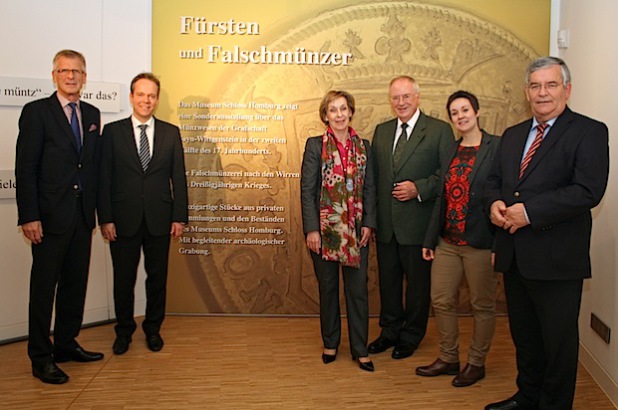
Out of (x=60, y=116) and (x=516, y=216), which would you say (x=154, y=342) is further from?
(x=516, y=216)

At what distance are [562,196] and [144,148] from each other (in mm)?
2736

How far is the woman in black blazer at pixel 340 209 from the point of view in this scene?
392 cm

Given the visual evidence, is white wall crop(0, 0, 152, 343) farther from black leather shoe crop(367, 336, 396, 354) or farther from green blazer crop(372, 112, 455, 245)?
green blazer crop(372, 112, 455, 245)

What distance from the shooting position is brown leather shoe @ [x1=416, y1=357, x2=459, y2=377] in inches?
154

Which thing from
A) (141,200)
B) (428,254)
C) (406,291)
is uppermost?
(141,200)

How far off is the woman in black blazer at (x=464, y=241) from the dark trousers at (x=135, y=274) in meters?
1.86

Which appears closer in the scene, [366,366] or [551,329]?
[551,329]

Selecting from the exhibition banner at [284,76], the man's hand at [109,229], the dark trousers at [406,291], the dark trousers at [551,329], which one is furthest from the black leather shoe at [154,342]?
the dark trousers at [551,329]

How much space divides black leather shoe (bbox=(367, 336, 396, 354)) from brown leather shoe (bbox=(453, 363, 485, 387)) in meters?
0.70

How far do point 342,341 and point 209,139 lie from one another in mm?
1963

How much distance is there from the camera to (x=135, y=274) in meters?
4.41

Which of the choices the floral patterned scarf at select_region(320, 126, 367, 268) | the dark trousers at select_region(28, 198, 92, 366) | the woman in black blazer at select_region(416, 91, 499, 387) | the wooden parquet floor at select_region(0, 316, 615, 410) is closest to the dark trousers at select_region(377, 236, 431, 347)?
the wooden parquet floor at select_region(0, 316, 615, 410)

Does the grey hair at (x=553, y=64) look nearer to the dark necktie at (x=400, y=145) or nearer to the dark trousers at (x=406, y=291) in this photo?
the dark necktie at (x=400, y=145)

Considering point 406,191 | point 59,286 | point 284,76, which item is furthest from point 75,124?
point 406,191
